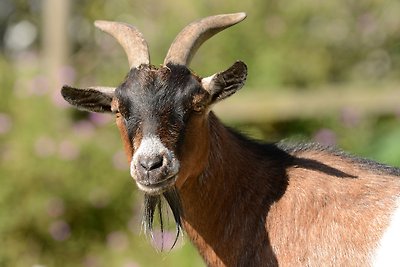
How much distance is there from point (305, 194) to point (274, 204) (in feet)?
0.65

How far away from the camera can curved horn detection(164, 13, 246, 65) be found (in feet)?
18.7

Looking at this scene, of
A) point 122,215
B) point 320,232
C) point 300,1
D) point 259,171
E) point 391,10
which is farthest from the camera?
point 391,10

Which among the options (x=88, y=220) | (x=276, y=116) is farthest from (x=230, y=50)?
(x=88, y=220)

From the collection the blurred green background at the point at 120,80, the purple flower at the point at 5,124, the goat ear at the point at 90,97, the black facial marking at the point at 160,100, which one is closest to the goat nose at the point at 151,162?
the black facial marking at the point at 160,100

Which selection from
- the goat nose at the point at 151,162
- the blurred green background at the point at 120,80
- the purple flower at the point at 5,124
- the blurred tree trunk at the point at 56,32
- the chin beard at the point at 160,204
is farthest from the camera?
the blurred tree trunk at the point at 56,32

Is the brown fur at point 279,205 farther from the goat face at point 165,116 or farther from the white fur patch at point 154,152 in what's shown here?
the white fur patch at point 154,152

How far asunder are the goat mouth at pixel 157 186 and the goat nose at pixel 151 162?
0.32 ft

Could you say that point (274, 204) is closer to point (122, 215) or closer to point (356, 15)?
point (122, 215)

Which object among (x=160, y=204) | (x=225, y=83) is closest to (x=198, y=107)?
(x=225, y=83)

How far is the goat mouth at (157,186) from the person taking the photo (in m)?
5.24

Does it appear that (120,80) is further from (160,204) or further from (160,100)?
(160,100)

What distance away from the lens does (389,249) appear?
5.34 meters

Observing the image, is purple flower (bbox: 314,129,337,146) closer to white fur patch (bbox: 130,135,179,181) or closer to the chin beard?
the chin beard

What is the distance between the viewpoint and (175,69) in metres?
5.55
